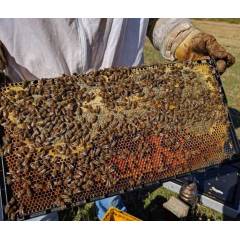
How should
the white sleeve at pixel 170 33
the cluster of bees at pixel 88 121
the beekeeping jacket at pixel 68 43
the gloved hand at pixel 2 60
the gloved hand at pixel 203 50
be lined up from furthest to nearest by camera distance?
the white sleeve at pixel 170 33
the gloved hand at pixel 203 50
the beekeeping jacket at pixel 68 43
the gloved hand at pixel 2 60
the cluster of bees at pixel 88 121

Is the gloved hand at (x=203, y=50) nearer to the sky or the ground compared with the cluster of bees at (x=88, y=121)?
nearer to the sky

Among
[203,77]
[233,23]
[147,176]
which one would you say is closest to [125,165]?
[147,176]

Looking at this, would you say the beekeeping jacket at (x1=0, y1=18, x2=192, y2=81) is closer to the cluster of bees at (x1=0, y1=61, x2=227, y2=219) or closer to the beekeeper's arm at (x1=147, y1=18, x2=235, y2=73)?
the beekeeper's arm at (x1=147, y1=18, x2=235, y2=73)

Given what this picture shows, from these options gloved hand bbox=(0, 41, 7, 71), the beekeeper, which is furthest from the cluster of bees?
the beekeeper

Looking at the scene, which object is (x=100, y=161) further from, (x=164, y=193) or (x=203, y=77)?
(x=164, y=193)

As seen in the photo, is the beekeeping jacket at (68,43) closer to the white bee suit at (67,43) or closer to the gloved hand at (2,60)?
the white bee suit at (67,43)

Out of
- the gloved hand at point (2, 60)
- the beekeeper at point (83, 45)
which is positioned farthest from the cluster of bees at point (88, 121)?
the beekeeper at point (83, 45)

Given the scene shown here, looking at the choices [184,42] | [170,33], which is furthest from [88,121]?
[170,33]
